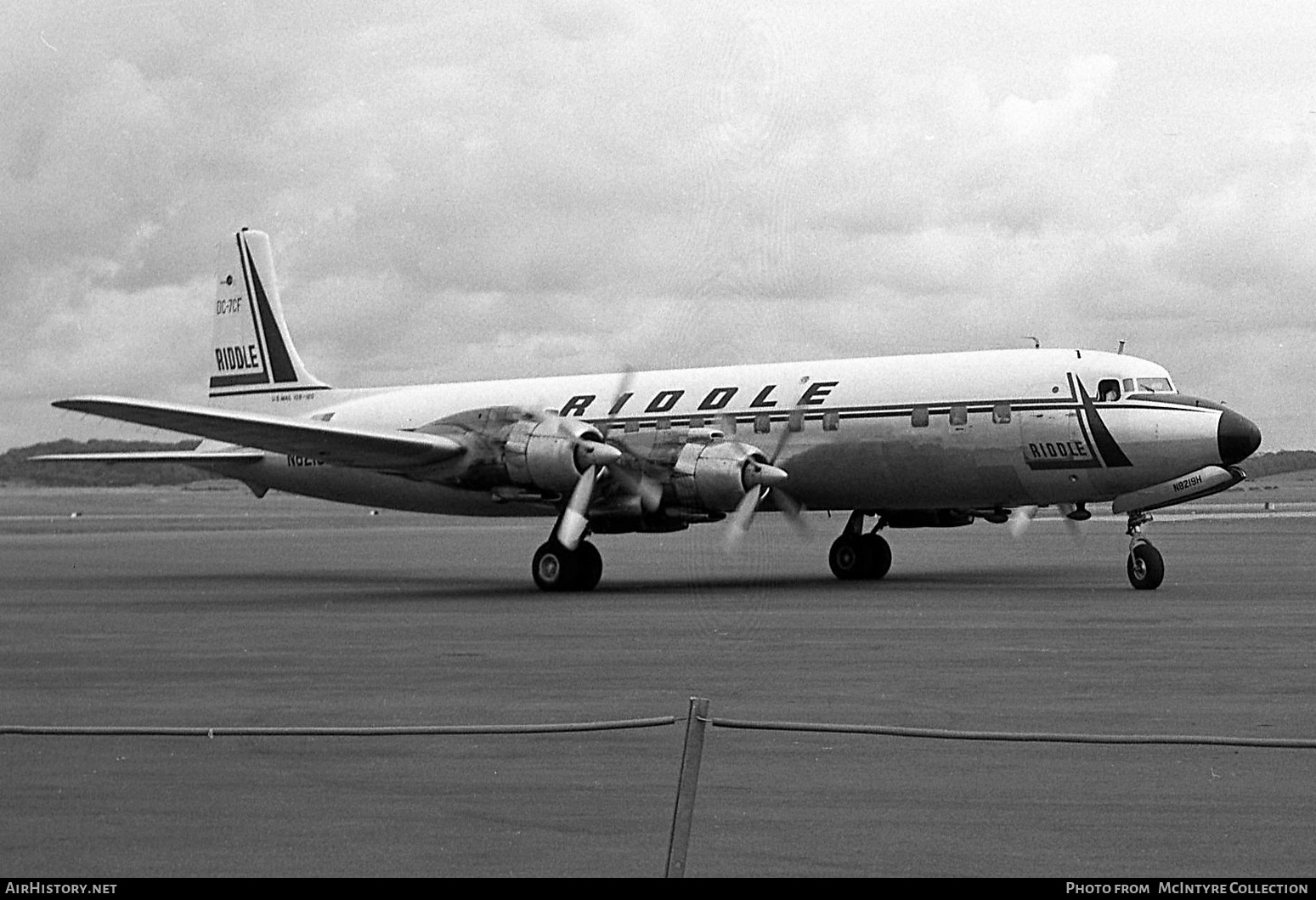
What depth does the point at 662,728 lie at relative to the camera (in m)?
11.5

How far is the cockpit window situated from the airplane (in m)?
0.03

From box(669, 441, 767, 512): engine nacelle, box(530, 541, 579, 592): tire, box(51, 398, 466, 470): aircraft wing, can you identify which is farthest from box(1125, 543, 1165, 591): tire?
box(51, 398, 466, 470): aircraft wing

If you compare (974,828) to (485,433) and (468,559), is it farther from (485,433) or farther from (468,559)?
(468,559)

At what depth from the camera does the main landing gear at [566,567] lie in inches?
1036

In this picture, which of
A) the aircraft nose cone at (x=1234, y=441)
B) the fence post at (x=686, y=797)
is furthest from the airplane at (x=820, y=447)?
the fence post at (x=686, y=797)

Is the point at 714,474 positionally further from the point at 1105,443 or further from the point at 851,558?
the point at 1105,443

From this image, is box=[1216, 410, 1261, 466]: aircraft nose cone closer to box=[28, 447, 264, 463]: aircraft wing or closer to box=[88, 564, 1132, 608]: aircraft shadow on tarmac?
box=[88, 564, 1132, 608]: aircraft shadow on tarmac

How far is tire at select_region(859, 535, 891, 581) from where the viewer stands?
29.3 m

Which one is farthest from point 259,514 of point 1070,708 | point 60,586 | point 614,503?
point 1070,708

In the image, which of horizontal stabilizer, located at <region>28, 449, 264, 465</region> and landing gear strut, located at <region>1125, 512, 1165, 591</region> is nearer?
landing gear strut, located at <region>1125, 512, 1165, 591</region>

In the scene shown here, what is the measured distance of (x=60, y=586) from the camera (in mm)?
29953

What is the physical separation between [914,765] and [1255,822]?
6.84ft

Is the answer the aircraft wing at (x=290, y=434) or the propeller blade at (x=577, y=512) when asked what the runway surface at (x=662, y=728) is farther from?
the aircraft wing at (x=290, y=434)

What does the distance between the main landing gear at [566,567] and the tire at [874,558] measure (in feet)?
16.8
